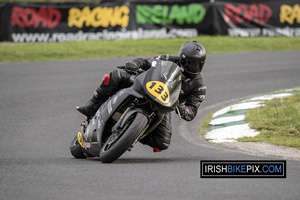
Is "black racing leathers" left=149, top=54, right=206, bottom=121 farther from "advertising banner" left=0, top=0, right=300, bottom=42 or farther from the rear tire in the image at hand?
"advertising banner" left=0, top=0, right=300, bottom=42

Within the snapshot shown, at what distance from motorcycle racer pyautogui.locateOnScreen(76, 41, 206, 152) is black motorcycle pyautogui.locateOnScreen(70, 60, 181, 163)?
0.19 metres

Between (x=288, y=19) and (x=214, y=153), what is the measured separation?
15.7m

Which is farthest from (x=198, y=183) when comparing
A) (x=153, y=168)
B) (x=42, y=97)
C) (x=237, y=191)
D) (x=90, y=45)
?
(x=90, y=45)

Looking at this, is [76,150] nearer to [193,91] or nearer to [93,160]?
[93,160]

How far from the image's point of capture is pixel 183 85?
7242mm

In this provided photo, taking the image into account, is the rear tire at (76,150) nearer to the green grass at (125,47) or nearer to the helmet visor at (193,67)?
the helmet visor at (193,67)

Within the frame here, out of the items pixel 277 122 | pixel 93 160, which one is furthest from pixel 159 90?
pixel 277 122

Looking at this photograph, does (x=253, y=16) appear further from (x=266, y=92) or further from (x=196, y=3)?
(x=266, y=92)

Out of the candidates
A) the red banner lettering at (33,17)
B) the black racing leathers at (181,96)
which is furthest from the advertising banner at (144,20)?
the black racing leathers at (181,96)

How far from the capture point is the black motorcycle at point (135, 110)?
20.3 feet

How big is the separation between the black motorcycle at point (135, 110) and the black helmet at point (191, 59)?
435 mm

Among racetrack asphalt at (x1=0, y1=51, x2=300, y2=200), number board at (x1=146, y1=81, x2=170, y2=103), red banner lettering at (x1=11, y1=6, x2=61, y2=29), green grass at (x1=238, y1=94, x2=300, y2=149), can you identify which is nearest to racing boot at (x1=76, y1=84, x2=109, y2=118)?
racetrack asphalt at (x1=0, y1=51, x2=300, y2=200)
